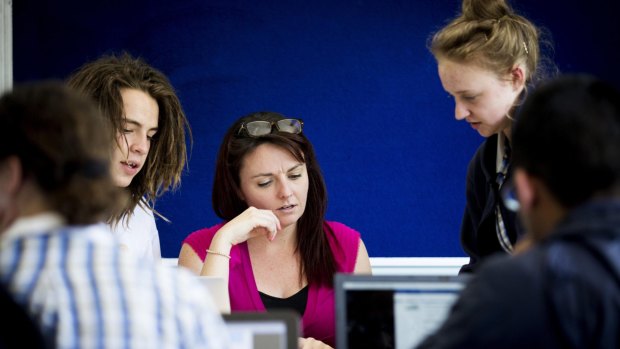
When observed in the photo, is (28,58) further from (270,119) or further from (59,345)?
(59,345)

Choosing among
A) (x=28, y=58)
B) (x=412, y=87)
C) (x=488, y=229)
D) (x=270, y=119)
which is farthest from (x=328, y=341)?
(x=28, y=58)

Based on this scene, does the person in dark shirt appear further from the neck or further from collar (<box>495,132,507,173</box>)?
the neck

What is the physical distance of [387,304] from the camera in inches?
70.3

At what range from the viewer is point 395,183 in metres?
4.09

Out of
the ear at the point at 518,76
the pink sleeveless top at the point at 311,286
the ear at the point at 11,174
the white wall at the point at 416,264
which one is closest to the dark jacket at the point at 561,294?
the ear at the point at 11,174

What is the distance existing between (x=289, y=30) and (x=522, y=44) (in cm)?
183

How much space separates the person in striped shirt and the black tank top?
1440 millimetres

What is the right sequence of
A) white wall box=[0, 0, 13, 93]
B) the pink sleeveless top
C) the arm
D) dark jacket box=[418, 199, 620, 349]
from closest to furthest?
1. dark jacket box=[418, 199, 620, 349]
2. the pink sleeveless top
3. the arm
4. white wall box=[0, 0, 13, 93]

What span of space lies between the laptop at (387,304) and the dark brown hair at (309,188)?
3.70 feet

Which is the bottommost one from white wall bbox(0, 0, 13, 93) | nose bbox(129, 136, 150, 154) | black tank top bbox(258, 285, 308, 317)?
black tank top bbox(258, 285, 308, 317)

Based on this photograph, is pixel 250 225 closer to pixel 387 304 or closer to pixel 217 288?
pixel 217 288

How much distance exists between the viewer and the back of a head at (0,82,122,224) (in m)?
1.31

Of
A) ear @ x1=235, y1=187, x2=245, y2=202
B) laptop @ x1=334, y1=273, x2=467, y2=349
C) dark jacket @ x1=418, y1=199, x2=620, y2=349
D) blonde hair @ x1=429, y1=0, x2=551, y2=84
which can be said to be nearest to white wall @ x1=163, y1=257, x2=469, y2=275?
ear @ x1=235, y1=187, x2=245, y2=202

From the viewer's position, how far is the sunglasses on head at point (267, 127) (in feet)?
9.72
